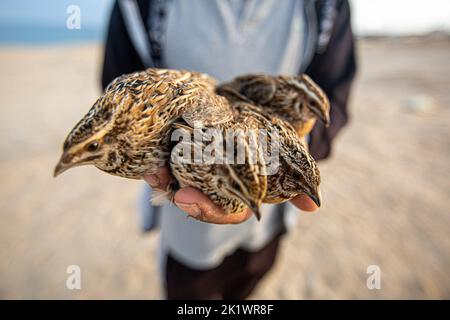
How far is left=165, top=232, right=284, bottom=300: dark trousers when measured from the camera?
3.13 m

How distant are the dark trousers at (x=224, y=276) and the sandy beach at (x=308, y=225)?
0.97m

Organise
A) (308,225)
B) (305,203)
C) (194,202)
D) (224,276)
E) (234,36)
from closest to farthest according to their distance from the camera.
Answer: (194,202) < (305,203) < (234,36) < (224,276) < (308,225)

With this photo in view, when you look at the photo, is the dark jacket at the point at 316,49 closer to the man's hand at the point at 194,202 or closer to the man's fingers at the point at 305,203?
the man's fingers at the point at 305,203

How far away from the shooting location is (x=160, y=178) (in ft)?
4.83

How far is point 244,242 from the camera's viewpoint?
10.3ft

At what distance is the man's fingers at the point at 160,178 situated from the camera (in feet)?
4.72

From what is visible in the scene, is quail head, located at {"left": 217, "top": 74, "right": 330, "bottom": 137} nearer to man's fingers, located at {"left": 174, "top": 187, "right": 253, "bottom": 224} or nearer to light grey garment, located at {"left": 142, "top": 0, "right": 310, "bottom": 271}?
man's fingers, located at {"left": 174, "top": 187, "right": 253, "bottom": 224}

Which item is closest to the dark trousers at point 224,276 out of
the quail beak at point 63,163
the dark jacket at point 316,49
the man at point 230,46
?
the man at point 230,46

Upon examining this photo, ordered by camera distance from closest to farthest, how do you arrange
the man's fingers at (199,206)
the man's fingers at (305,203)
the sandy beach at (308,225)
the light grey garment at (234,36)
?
1. the man's fingers at (199,206)
2. the man's fingers at (305,203)
3. the light grey garment at (234,36)
4. the sandy beach at (308,225)

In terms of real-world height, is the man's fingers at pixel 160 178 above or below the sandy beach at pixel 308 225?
above

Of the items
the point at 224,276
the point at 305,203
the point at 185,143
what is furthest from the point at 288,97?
the point at 224,276

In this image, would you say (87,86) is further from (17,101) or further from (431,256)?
(431,256)

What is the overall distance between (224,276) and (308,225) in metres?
2.30

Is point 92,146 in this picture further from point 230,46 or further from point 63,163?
point 230,46
